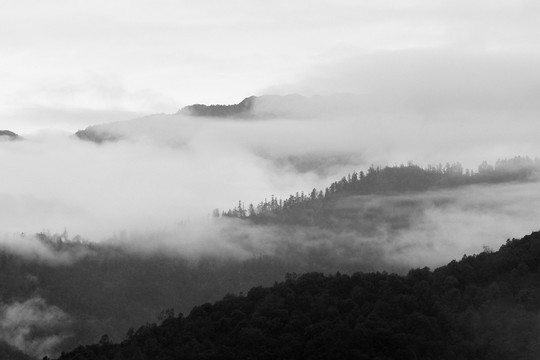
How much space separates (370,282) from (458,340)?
22501 mm

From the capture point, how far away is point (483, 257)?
16938 centimetres

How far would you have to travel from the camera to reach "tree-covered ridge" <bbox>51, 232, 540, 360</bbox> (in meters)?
149

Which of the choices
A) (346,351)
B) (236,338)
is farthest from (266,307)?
(346,351)

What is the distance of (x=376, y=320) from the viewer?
15650 centimetres

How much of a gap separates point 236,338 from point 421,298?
17.7 meters

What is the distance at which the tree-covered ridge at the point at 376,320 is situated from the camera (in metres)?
149

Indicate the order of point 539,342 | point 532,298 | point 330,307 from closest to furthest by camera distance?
point 539,342 < point 532,298 < point 330,307

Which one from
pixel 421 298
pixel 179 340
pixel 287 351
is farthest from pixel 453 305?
pixel 179 340

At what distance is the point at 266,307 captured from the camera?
549ft

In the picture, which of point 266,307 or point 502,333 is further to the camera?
point 266,307

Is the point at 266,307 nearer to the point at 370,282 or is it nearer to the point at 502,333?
the point at 370,282

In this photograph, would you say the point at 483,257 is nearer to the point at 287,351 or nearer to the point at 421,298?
the point at 421,298

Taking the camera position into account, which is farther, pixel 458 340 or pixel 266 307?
pixel 266 307

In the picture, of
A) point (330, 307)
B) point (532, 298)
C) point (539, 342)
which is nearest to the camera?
point (539, 342)
